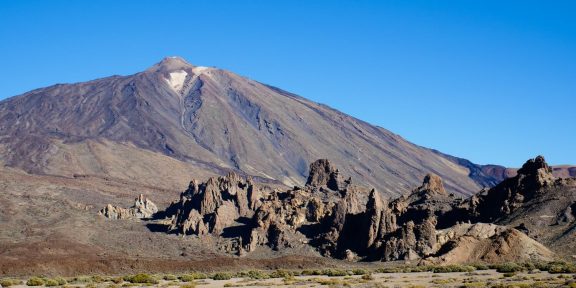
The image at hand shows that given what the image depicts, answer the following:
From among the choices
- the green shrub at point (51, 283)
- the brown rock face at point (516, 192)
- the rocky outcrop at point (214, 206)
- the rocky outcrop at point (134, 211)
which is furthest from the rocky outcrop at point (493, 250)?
the rocky outcrop at point (134, 211)

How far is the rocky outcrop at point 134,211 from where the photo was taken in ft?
415

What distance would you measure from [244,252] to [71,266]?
27.9 m

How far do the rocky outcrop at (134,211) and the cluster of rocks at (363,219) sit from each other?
0.32m

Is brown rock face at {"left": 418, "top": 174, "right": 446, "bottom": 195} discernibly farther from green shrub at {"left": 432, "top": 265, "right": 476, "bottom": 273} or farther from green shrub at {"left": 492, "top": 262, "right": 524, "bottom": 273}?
green shrub at {"left": 492, "top": 262, "right": 524, "bottom": 273}

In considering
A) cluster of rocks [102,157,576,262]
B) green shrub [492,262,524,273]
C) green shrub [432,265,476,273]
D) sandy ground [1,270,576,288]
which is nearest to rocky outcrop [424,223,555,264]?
cluster of rocks [102,157,576,262]

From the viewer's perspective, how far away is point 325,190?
429 feet

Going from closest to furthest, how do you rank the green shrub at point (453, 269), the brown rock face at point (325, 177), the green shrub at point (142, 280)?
1. the green shrub at point (142, 280)
2. the green shrub at point (453, 269)
3. the brown rock face at point (325, 177)

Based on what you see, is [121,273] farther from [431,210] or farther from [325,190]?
[325,190]

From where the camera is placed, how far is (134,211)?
130 meters

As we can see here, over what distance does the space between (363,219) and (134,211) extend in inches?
1675

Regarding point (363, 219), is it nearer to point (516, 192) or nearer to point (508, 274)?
point (516, 192)

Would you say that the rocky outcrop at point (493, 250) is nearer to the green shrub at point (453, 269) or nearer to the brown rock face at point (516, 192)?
the green shrub at point (453, 269)

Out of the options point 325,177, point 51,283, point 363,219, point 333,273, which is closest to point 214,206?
point 325,177

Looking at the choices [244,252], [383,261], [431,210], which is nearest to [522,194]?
[431,210]
